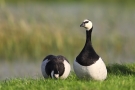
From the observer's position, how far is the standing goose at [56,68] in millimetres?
9455

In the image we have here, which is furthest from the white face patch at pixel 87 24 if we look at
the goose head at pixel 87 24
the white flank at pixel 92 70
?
the white flank at pixel 92 70

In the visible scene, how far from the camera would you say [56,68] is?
9547 mm

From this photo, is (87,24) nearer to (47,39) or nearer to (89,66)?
(89,66)

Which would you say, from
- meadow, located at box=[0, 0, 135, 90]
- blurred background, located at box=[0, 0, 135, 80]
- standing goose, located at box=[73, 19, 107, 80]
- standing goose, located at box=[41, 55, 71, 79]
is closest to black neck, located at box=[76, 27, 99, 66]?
standing goose, located at box=[73, 19, 107, 80]

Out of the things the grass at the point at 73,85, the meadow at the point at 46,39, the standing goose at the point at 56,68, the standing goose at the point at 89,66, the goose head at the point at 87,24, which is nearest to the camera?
the grass at the point at 73,85

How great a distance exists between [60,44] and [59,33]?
32.1 inches

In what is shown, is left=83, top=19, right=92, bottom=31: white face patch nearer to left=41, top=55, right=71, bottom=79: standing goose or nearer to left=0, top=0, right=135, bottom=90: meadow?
left=41, top=55, right=71, bottom=79: standing goose

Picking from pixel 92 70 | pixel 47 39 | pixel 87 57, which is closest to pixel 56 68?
pixel 87 57

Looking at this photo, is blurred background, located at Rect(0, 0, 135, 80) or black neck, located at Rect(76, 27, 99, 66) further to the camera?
blurred background, located at Rect(0, 0, 135, 80)

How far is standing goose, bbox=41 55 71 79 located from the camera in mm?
9455

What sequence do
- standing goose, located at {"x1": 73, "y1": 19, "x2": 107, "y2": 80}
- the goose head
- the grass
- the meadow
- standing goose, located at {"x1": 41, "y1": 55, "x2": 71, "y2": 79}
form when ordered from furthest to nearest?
the meadow < standing goose, located at {"x1": 41, "y1": 55, "x2": 71, "y2": 79} < the goose head < standing goose, located at {"x1": 73, "y1": 19, "x2": 107, "y2": 80} < the grass

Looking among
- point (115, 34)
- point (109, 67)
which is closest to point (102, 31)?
point (115, 34)

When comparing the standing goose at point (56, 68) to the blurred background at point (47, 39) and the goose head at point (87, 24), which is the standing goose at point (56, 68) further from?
the blurred background at point (47, 39)

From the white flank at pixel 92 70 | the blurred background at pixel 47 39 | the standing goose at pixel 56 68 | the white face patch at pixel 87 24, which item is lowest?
the blurred background at pixel 47 39
